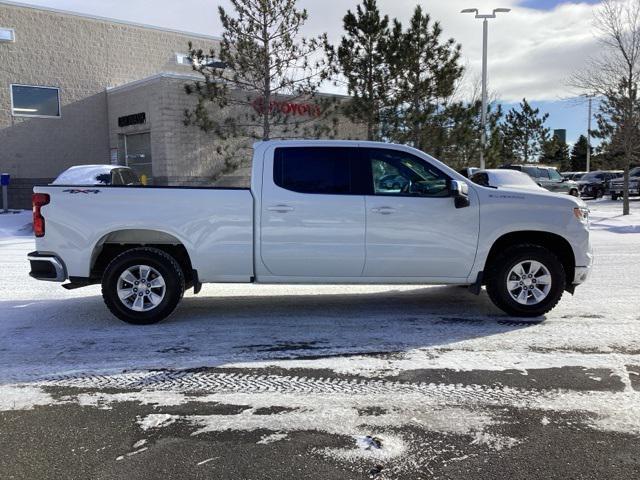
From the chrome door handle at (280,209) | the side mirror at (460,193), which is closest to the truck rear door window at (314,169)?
the chrome door handle at (280,209)

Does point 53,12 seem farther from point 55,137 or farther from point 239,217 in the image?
point 239,217

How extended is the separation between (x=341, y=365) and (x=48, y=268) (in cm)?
344

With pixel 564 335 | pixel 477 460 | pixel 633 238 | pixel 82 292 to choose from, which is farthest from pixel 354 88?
pixel 477 460

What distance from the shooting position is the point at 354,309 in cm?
684

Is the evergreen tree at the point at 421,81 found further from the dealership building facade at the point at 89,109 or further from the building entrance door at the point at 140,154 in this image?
the building entrance door at the point at 140,154

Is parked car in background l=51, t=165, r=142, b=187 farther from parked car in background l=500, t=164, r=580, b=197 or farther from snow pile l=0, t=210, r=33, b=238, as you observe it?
parked car in background l=500, t=164, r=580, b=197

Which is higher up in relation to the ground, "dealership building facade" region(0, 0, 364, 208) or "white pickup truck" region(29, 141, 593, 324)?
"dealership building facade" region(0, 0, 364, 208)

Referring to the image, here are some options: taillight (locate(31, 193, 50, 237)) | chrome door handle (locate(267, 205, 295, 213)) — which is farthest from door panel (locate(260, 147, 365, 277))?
taillight (locate(31, 193, 50, 237))

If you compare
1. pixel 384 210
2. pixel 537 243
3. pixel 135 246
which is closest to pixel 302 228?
pixel 384 210

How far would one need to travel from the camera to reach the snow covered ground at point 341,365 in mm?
3734

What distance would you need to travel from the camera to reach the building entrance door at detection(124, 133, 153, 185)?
21.5 metres

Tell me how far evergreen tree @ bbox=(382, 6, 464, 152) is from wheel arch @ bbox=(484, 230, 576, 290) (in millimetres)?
14308

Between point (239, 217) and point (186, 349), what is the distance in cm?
152

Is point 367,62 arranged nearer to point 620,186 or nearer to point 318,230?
point 318,230
